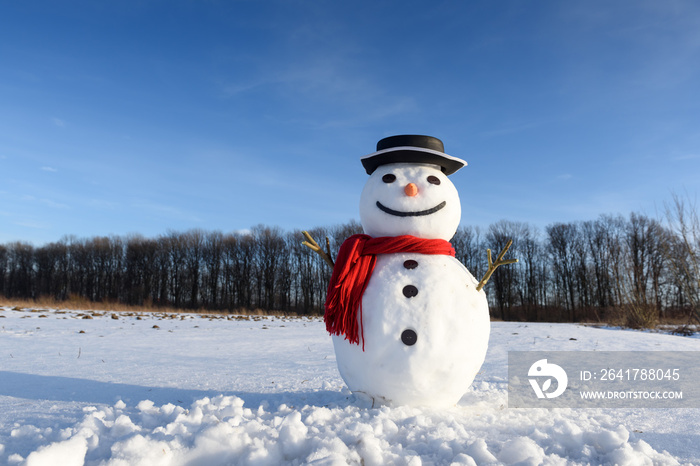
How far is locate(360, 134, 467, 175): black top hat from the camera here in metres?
3.80

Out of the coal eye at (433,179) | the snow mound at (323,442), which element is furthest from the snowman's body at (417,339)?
the coal eye at (433,179)

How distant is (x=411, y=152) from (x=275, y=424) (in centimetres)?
→ 241

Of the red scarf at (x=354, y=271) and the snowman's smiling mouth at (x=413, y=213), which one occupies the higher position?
the snowman's smiling mouth at (x=413, y=213)

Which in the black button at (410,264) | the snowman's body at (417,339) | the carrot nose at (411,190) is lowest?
the snowman's body at (417,339)

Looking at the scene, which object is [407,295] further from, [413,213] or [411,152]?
[411,152]

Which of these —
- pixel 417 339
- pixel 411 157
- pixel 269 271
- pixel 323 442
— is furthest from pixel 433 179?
pixel 269 271

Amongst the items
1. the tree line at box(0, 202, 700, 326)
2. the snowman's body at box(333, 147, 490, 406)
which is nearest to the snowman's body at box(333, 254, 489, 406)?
the snowman's body at box(333, 147, 490, 406)

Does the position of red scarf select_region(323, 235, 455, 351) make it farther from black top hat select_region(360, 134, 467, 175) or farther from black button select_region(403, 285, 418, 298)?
black top hat select_region(360, 134, 467, 175)

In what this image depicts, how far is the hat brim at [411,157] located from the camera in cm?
378

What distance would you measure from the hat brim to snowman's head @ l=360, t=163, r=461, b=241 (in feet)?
0.22

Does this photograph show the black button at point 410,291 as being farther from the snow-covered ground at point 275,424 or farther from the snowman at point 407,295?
the snow-covered ground at point 275,424

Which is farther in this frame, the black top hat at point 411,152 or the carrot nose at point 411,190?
the black top hat at point 411,152

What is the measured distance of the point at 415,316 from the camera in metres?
3.27

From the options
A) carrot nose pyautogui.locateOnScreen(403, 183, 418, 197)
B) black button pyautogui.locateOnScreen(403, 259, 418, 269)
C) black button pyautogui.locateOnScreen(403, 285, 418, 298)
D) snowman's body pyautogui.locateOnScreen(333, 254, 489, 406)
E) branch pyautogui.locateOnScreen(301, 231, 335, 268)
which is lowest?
snowman's body pyautogui.locateOnScreen(333, 254, 489, 406)
